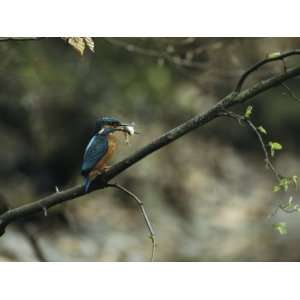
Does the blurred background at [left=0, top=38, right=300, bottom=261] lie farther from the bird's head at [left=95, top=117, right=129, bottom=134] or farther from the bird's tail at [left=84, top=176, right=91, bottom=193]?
the bird's tail at [left=84, top=176, right=91, bottom=193]

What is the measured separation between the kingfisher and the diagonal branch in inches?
7.5

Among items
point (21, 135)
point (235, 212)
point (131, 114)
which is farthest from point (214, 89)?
point (21, 135)

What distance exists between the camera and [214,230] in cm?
384

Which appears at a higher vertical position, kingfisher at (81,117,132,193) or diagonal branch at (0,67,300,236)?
kingfisher at (81,117,132,193)

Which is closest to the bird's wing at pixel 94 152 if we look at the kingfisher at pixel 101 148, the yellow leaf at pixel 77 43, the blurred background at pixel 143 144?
the kingfisher at pixel 101 148

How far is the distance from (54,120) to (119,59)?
60 centimetres

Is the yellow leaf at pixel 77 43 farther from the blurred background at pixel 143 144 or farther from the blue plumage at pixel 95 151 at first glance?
the blurred background at pixel 143 144

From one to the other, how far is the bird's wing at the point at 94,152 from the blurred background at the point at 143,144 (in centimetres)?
22

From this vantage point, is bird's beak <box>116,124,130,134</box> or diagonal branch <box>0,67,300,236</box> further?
bird's beak <box>116,124,130,134</box>

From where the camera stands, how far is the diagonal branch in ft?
7.57

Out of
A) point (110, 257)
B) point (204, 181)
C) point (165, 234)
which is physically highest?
point (204, 181)

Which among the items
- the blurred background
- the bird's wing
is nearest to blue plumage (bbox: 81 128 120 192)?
the bird's wing
